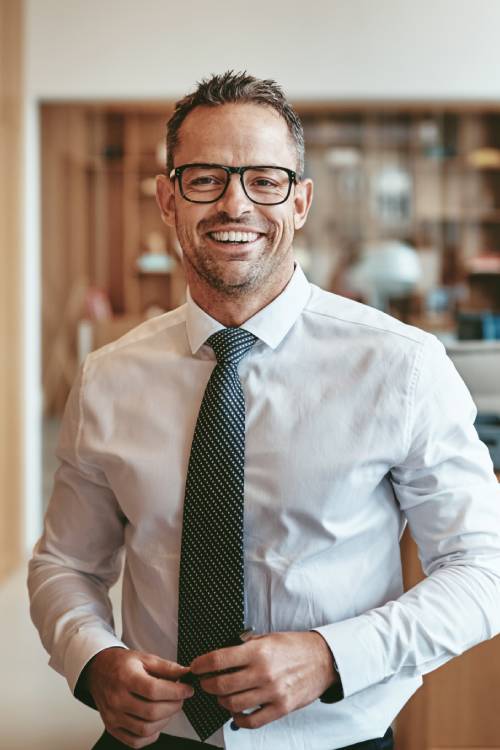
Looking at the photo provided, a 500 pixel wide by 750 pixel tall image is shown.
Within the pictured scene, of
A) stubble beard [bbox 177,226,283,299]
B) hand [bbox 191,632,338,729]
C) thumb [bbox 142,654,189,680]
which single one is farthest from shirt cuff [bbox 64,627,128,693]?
stubble beard [bbox 177,226,283,299]

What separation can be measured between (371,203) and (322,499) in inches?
269

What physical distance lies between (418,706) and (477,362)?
85 centimetres

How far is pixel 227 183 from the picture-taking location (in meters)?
1.26

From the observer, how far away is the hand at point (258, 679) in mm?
1032

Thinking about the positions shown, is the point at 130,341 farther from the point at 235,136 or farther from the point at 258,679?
the point at 258,679

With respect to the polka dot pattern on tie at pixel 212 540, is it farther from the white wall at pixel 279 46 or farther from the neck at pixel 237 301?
the white wall at pixel 279 46

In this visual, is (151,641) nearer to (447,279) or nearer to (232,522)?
(232,522)

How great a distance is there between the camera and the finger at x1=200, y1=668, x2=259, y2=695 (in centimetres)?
103

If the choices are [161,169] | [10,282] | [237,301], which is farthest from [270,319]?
[161,169]

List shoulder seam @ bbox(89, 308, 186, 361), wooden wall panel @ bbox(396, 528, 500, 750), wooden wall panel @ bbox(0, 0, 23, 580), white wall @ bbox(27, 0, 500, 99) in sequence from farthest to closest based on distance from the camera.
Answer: white wall @ bbox(27, 0, 500, 99)
wooden wall panel @ bbox(0, 0, 23, 580)
wooden wall panel @ bbox(396, 528, 500, 750)
shoulder seam @ bbox(89, 308, 186, 361)

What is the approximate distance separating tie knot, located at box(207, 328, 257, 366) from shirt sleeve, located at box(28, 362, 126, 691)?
24 cm

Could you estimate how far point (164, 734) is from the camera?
130 cm

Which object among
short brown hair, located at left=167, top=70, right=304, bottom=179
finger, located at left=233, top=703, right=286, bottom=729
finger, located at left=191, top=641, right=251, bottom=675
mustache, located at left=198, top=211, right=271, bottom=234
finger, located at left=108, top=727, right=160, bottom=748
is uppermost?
short brown hair, located at left=167, top=70, right=304, bottom=179

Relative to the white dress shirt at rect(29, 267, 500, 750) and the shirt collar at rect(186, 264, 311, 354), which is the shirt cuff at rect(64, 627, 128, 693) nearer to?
the white dress shirt at rect(29, 267, 500, 750)
